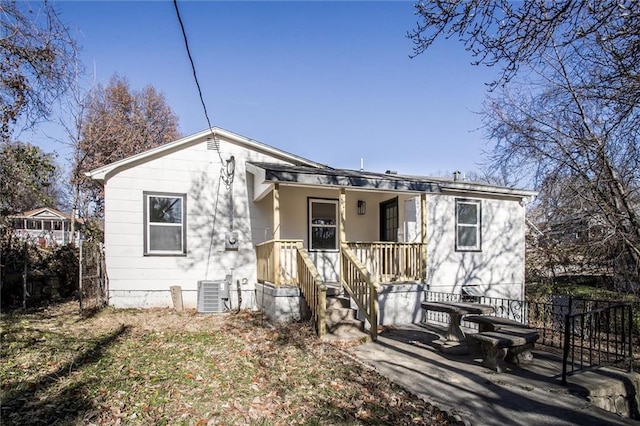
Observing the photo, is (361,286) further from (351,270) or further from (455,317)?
(455,317)

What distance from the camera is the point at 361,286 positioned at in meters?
7.45

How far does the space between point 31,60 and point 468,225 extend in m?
10.8

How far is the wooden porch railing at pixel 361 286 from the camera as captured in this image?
6.91 metres

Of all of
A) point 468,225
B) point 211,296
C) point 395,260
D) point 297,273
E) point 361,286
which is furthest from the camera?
point 468,225

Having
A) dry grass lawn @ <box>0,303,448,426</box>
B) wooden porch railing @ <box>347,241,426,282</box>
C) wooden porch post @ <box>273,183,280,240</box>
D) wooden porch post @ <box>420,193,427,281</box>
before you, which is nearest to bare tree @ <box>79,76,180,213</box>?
wooden porch post @ <box>273,183,280,240</box>

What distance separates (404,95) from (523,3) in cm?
493

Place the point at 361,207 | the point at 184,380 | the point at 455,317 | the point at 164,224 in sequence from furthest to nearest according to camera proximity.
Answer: the point at 361,207
the point at 164,224
the point at 455,317
the point at 184,380

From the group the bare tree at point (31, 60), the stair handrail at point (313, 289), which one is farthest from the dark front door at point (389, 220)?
the bare tree at point (31, 60)

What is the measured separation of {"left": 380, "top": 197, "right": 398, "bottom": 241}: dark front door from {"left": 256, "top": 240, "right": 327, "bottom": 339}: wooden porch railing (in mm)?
3032

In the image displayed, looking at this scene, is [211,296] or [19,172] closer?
[19,172]

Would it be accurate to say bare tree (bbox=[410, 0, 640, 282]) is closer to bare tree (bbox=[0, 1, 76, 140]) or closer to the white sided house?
the white sided house

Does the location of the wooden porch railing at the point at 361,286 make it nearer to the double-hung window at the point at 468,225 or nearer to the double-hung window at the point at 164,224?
the double-hung window at the point at 164,224

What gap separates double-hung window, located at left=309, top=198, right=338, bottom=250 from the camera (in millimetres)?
9773

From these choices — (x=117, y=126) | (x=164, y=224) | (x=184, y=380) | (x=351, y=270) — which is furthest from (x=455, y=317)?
(x=117, y=126)
